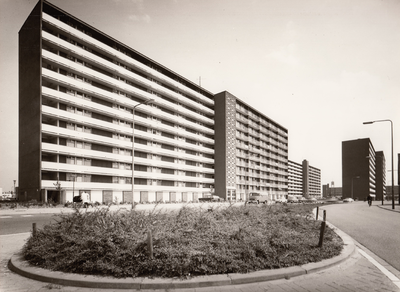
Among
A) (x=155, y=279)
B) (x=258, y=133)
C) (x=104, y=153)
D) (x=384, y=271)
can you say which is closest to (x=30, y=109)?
(x=104, y=153)

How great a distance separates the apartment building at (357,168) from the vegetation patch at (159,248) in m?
129

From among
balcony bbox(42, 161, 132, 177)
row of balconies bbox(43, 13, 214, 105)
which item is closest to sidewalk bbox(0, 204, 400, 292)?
balcony bbox(42, 161, 132, 177)

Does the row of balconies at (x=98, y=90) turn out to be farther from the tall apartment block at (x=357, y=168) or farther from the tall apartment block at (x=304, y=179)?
the tall apartment block at (x=357, y=168)

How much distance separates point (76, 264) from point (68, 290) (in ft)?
2.60

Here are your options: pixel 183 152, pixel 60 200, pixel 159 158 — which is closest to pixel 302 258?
pixel 60 200

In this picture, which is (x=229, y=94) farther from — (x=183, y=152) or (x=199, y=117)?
(x=183, y=152)

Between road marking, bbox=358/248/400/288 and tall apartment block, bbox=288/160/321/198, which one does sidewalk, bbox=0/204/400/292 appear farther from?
tall apartment block, bbox=288/160/321/198

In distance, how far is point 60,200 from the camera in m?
36.4

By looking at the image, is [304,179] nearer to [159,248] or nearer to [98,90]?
[98,90]

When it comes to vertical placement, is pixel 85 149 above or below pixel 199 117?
below

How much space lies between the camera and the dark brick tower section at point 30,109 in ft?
119

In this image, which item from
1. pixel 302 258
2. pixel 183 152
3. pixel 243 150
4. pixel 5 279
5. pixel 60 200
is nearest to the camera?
pixel 5 279

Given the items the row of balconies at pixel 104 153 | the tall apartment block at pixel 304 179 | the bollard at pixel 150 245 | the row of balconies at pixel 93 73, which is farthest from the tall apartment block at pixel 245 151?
the bollard at pixel 150 245

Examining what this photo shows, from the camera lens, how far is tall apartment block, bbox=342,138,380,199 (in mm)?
118062
